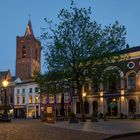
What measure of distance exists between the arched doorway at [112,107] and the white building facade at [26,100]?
2898 cm

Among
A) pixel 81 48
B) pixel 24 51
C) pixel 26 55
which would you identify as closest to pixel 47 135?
pixel 81 48

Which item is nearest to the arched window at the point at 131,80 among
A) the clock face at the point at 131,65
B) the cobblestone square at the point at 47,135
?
the clock face at the point at 131,65

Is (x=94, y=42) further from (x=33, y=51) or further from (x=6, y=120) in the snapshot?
(x=33, y=51)

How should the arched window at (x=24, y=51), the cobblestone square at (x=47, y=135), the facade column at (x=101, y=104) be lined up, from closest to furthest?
the cobblestone square at (x=47, y=135)
the facade column at (x=101, y=104)
the arched window at (x=24, y=51)

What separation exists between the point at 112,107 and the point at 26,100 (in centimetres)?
3634

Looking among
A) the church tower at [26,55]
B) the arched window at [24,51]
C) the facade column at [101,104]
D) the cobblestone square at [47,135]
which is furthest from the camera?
the arched window at [24,51]

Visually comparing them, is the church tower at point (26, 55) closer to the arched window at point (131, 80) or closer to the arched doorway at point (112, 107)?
the arched doorway at point (112, 107)

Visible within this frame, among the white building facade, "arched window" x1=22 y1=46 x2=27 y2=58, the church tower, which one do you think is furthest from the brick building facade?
"arched window" x1=22 y1=46 x2=27 y2=58

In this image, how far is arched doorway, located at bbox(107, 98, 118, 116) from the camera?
71.6m

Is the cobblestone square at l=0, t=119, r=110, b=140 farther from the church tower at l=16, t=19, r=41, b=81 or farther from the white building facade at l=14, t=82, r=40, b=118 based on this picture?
the church tower at l=16, t=19, r=41, b=81

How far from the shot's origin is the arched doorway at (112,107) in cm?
7160

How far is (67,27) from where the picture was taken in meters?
50.7

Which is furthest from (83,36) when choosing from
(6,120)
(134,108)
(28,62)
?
(28,62)

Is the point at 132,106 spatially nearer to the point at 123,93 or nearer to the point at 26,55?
the point at 123,93
